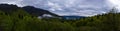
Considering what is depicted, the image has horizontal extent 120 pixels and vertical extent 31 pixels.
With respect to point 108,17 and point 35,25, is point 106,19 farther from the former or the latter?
point 35,25

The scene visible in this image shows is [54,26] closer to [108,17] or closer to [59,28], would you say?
[59,28]

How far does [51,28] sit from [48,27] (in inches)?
28.9

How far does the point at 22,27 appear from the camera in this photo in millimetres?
46062

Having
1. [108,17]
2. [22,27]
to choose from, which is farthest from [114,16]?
[22,27]

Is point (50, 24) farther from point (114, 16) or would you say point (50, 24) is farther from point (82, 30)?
point (114, 16)

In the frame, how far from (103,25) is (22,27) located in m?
11.1

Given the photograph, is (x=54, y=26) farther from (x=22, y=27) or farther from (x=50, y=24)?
(x=22, y=27)

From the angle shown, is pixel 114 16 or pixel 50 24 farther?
pixel 50 24

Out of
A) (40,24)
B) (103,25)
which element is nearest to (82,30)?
(103,25)

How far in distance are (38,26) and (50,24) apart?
5.38 feet

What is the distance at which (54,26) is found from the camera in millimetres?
44344

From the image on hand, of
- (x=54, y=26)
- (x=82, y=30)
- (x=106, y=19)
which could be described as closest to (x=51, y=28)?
(x=54, y=26)

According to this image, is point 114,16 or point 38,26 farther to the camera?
point 38,26

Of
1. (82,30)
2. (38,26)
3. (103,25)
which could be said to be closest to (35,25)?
Answer: (38,26)
